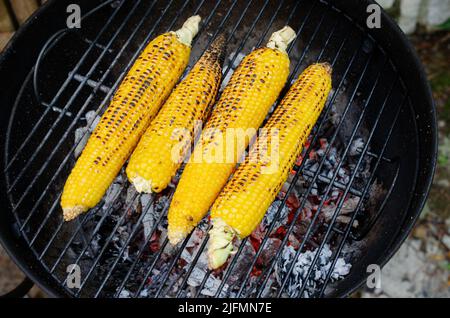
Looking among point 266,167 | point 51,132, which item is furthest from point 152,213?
point 266,167

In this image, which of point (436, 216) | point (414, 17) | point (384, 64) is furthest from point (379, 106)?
point (414, 17)

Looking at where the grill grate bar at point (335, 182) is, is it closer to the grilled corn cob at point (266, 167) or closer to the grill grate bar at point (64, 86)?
the grilled corn cob at point (266, 167)

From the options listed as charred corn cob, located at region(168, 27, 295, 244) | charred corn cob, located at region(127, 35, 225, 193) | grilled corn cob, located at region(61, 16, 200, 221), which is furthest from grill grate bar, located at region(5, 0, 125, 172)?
charred corn cob, located at region(168, 27, 295, 244)

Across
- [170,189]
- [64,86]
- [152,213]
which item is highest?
[64,86]

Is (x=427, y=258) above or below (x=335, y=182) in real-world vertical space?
below

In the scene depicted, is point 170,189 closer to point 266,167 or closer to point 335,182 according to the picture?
point 266,167

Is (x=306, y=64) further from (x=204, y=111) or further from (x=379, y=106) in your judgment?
(x=204, y=111)

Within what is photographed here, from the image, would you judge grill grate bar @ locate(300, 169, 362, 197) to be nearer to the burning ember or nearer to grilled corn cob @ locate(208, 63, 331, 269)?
the burning ember
